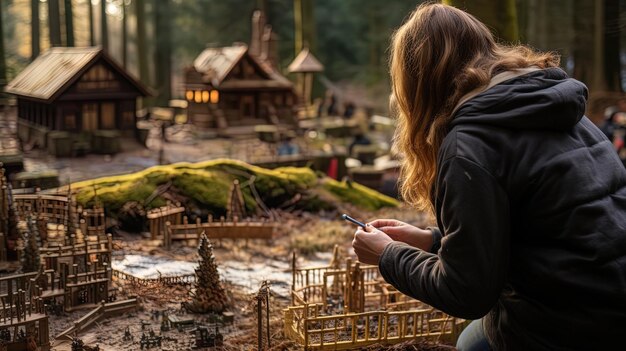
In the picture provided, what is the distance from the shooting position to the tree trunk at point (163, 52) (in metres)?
32.2

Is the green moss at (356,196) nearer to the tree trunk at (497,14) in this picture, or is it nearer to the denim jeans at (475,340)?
the tree trunk at (497,14)

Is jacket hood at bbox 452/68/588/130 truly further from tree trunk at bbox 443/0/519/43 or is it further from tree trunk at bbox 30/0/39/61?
tree trunk at bbox 30/0/39/61

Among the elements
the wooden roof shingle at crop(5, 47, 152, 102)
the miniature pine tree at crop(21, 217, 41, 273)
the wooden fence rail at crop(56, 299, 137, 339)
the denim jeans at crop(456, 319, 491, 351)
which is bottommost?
the wooden fence rail at crop(56, 299, 137, 339)

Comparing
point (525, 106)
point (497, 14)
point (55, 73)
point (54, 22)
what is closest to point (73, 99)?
point (55, 73)

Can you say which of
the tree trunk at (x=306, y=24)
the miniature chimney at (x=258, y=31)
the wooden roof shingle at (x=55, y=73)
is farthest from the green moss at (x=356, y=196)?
the tree trunk at (x=306, y=24)

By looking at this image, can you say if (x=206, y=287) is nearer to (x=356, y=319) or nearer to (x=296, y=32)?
(x=356, y=319)

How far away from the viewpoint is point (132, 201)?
1138cm

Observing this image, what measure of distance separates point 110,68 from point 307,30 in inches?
538

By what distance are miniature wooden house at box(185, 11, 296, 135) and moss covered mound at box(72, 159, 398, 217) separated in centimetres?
921

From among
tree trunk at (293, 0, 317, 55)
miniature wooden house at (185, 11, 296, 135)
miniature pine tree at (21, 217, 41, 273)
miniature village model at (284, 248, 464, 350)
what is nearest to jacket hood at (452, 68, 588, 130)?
miniature village model at (284, 248, 464, 350)

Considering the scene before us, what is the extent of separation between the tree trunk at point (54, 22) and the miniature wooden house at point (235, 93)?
4.97 metres

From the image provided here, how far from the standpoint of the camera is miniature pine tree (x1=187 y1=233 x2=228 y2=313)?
7.47 meters

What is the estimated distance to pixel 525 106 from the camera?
3.02 m

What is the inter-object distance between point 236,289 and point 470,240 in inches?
234
